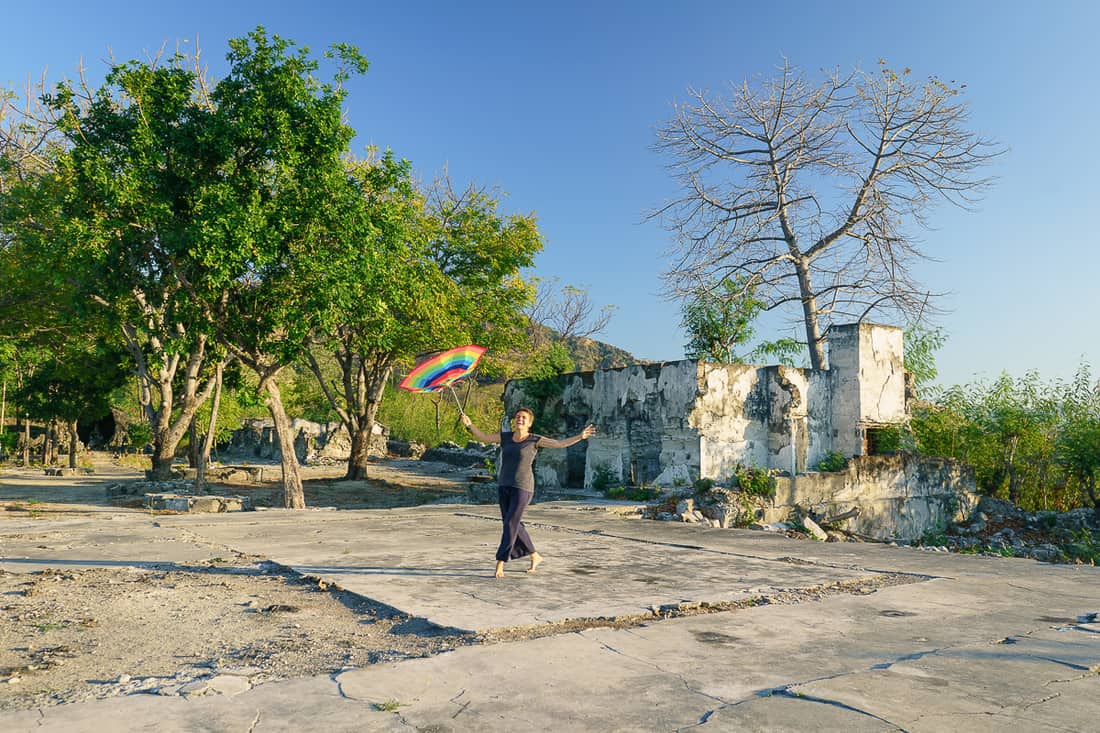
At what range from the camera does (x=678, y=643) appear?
203 inches

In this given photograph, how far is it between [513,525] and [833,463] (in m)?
13.8

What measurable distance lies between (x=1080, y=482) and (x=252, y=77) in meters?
22.2

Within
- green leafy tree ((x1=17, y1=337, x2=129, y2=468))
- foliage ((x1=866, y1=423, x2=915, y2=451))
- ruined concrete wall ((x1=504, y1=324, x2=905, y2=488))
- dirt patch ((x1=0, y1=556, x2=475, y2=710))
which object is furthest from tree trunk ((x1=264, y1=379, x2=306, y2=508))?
foliage ((x1=866, y1=423, x2=915, y2=451))

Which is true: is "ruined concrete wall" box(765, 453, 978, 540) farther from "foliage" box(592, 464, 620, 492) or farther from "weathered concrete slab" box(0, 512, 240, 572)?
"weathered concrete slab" box(0, 512, 240, 572)

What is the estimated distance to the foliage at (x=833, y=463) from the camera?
63.0 ft

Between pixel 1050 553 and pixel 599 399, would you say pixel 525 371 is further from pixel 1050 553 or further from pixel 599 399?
pixel 1050 553

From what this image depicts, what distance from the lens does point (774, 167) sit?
89.4 feet

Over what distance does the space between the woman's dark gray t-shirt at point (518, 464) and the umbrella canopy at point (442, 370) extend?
1784mm

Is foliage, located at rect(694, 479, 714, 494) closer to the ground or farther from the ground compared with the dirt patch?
farther from the ground

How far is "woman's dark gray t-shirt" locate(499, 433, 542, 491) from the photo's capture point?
301 inches

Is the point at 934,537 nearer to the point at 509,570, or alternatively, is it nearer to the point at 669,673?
the point at 509,570

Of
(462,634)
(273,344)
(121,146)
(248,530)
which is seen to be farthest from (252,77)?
(462,634)

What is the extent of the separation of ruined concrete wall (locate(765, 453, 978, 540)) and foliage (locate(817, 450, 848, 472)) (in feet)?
0.59

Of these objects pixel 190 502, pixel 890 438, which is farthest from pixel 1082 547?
→ pixel 190 502
